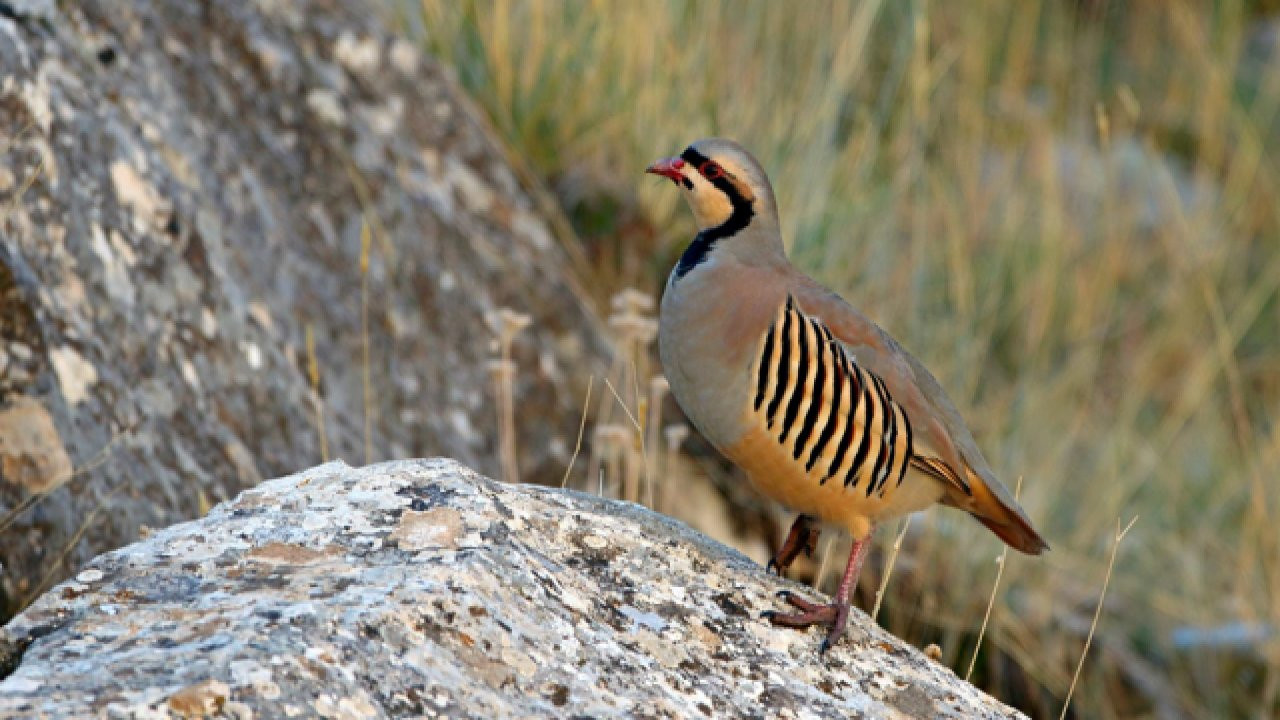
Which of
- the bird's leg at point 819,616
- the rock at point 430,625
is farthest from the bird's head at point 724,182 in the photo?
the bird's leg at point 819,616

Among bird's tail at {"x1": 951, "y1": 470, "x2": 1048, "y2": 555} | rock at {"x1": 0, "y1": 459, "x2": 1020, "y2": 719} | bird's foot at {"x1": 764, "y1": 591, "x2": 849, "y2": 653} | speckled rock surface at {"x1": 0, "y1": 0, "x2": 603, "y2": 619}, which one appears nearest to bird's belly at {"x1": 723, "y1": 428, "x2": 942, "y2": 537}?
bird's tail at {"x1": 951, "y1": 470, "x2": 1048, "y2": 555}

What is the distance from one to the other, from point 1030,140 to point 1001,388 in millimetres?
2574

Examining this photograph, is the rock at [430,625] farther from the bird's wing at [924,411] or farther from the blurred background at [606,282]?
the blurred background at [606,282]

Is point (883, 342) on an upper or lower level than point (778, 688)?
upper

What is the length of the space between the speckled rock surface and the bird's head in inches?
55.9

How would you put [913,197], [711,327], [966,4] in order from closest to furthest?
[711,327], [913,197], [966,4]

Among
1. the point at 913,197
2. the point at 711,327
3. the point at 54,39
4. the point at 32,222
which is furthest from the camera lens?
the point at 913,197

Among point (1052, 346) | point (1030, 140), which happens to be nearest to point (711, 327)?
point (1052, 346)

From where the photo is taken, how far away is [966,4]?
11.3 meters

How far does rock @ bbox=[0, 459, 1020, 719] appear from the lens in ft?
6.57

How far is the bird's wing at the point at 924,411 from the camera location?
136 inches

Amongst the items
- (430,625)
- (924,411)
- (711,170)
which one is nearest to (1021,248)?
(924,411)

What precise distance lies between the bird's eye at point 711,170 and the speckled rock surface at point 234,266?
57.3 inches

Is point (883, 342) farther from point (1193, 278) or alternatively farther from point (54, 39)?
point (1193, 278)
